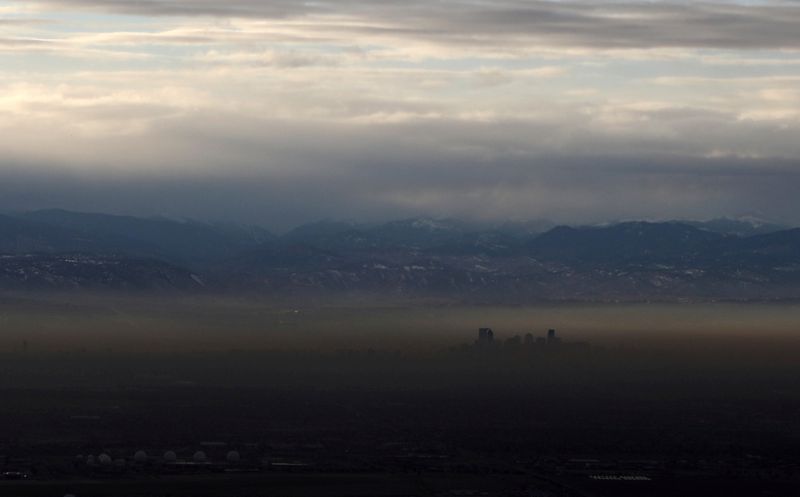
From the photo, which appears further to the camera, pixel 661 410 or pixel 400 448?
pixel 661 410

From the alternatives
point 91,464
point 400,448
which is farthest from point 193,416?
point 91,464

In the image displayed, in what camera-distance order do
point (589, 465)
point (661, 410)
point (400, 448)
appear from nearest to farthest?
point (589, 465), point (400, 448), point (661, 410)

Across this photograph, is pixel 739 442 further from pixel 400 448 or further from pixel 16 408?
pixel 16 408

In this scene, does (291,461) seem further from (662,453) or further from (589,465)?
(662,453)

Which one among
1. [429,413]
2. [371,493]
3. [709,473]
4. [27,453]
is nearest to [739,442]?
[709,473]

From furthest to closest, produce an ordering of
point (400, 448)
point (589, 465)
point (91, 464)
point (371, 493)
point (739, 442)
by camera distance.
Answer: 1. point (739, 442)
2. point (400, 448)
3. point (589, 465)
4. point (91, 464)
5. point (371, 493)

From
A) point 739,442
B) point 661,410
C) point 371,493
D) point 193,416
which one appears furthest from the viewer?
point 661,410

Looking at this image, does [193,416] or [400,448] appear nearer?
[400,448]

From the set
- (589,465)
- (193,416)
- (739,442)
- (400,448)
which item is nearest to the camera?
(589,465)
